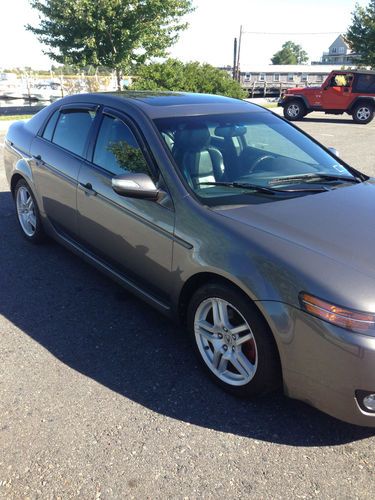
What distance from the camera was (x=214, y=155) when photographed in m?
3.12

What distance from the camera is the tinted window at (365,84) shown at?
18391 millimetres

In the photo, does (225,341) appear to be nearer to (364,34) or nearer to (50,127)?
(50,127)

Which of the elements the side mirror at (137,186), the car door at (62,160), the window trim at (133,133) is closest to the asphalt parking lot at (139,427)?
the car door at (62,160)

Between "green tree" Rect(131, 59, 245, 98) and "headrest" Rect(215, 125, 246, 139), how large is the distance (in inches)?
409

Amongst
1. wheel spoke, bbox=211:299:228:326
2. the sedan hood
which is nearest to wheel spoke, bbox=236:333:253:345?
wheel spoke, bbox=211:299:228:326

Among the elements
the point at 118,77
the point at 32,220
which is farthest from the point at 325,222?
the point at 118,77

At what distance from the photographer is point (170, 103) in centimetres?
350

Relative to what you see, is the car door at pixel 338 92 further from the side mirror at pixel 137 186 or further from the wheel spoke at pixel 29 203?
the side mirror at pixel 137 186

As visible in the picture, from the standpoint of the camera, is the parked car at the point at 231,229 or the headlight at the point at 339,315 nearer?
the headlight at the point at 339,315

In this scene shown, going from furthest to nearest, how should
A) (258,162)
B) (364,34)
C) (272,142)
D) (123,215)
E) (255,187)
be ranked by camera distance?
(364,34)
(272,142)
(258,162)
(123,215)
(255,187)

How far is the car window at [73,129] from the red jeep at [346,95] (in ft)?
55.3

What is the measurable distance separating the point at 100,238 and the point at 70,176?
25.2 inches

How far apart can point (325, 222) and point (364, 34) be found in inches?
1180

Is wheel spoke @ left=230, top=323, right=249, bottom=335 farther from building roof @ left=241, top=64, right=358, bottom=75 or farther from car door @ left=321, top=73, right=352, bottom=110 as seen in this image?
building roof @ left=241, top=64, right=358, bottom=75
